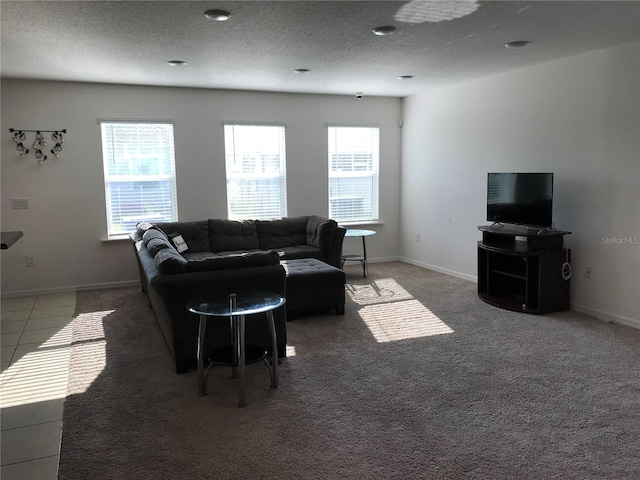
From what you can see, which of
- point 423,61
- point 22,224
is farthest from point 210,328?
point 22,224

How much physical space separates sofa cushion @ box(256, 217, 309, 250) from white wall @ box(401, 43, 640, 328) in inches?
74.5

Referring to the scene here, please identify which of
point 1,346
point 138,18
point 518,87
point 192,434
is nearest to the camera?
point 192,434

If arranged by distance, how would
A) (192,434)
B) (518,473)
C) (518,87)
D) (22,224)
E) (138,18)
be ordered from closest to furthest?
1. (518,473)
2. (192,434)
3. (138,18)
4. (518,87)
5. (22,224)

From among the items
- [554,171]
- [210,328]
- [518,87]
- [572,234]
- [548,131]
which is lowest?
[210,328]

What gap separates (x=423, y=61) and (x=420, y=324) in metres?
2.51

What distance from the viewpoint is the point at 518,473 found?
2260mm

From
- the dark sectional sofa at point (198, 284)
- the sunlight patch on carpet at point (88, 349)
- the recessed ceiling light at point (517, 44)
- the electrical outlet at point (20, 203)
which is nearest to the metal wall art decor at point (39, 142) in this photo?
the electrical outlet at point (20, 203)

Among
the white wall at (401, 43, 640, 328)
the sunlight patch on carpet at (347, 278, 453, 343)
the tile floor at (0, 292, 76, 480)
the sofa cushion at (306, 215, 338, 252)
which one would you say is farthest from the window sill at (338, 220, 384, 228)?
the tile floor at (0, 292, 76, 480)

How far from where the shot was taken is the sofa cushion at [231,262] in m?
3.38

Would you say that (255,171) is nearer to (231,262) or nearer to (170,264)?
(231,262)

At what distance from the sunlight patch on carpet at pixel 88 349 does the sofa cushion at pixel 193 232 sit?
122 cm

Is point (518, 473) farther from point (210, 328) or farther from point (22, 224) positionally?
point (22, 224)

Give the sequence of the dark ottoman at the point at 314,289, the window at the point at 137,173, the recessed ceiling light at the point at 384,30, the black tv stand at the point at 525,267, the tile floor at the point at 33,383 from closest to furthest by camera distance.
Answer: the tile floor at the point at 33,383 → the recessed ceiling light at the point at 384,30 → the dark ottoman at the point at 314,289 → the black tv stand at the point at 525,267 → the window at the point at 137,173

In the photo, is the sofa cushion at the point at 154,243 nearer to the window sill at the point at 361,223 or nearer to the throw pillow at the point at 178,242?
the throw pillow at the point at 178,242
